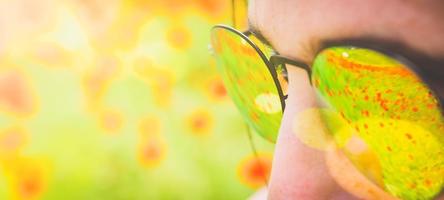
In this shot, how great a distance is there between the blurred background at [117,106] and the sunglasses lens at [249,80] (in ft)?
1.56

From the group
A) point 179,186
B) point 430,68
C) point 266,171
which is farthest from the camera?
point 179,186

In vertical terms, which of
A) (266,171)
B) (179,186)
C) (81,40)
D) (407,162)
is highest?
(407,162)

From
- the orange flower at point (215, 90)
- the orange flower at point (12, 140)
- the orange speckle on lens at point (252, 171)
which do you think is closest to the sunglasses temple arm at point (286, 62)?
the orange speckle on lens at point (252, 171)

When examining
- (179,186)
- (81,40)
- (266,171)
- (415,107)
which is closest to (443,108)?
(415,107)

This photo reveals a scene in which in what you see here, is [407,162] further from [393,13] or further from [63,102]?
[63,102]

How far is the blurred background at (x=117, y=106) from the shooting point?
1.68 metres

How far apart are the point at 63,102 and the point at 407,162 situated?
1125mm

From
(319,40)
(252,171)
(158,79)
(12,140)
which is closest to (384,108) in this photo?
(319,40)

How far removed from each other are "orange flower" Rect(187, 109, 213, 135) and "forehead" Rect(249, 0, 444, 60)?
883 mm

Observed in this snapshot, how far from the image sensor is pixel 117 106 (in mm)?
1770

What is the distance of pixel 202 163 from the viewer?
5.68 feet

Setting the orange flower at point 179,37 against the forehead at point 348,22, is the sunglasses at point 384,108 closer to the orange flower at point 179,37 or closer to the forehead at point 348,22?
the forehead at point 348,22

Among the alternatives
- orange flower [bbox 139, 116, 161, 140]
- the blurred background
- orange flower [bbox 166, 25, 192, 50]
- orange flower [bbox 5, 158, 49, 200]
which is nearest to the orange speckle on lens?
the blurred background

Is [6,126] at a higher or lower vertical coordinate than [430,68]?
lower
